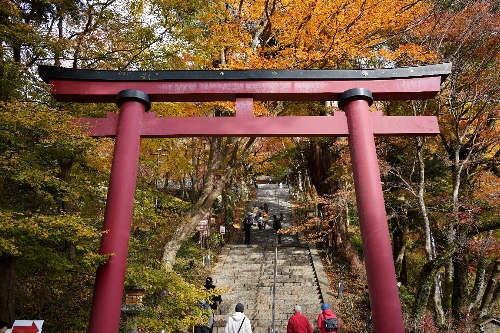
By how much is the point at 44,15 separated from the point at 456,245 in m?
11.1

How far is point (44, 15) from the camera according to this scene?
318 inches

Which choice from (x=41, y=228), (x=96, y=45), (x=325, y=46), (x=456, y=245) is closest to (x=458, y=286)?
(x=456, y=245)

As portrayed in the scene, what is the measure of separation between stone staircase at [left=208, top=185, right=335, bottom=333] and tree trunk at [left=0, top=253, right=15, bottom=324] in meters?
4.36

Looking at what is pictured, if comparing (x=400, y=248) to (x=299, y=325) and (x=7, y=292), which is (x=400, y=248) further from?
(x=7, y=292)

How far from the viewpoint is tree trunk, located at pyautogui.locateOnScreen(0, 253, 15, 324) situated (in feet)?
19.7

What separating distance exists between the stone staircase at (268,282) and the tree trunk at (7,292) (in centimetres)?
436

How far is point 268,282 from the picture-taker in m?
12.3

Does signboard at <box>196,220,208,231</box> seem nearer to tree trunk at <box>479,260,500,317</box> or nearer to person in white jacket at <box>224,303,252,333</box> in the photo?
person in white jacket at <box>224,303,252,333</box>

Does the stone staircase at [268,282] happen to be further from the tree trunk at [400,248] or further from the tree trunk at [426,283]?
the tree trunk at [400,248]

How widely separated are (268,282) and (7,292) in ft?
26.8

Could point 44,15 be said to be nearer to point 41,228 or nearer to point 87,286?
point 41,228

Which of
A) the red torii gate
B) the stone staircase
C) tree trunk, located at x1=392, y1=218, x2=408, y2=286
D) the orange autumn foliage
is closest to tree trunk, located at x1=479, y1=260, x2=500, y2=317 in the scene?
tree trunk, located at x1=392, y1=218, x2=408, y2=286

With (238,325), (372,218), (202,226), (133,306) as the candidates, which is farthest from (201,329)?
(202,226)

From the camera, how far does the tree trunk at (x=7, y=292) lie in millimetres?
5996
